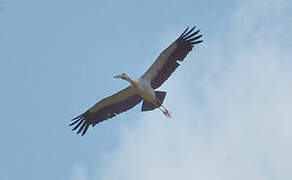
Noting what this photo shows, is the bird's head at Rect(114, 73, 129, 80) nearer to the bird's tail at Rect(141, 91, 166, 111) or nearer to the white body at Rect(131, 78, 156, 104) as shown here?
the white body at Rect(131, 78, 156, 104)

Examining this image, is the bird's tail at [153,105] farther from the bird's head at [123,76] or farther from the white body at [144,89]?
the bird's head at [123,76]

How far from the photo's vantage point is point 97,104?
22.5 m

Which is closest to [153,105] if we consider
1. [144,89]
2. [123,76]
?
[144,89]

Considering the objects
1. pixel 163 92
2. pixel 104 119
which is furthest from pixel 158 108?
pixel 104 119

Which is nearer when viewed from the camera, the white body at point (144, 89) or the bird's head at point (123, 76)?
the white body at point (144, 89)

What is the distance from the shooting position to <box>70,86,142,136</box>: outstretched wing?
72.6 feet

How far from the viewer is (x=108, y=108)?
22547 mm

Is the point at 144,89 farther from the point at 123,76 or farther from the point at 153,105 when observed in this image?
the point at 123,76

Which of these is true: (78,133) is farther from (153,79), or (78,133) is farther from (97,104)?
(153,79)

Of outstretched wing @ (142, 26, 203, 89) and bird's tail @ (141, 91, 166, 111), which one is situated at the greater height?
outstretched wing @ (142, 26, 203, 89)

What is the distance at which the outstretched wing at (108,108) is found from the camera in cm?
2214

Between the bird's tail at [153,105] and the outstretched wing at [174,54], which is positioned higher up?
the outstretched wing at [174,54]

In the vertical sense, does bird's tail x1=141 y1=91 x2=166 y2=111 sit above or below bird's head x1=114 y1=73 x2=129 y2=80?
below

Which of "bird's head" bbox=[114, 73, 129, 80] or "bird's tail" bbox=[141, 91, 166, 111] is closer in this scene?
"bird's tail" bbox=[141, 91, 166, 111]
